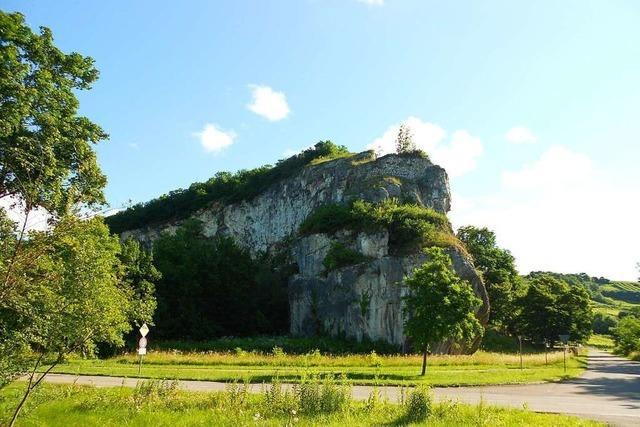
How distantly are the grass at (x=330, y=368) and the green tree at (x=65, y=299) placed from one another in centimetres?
1087

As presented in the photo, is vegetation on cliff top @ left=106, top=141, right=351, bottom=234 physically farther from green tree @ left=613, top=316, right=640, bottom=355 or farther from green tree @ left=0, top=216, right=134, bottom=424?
green tree @ left=0, top=216, right=134, bottom=424

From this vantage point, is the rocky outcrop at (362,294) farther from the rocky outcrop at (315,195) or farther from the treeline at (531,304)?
the treeline at (531,304)

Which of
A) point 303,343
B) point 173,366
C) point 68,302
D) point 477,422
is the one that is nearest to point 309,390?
point 477,422

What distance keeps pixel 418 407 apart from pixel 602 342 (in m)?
123

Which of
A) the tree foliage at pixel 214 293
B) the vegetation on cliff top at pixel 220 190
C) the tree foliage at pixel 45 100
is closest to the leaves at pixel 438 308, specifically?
the tree foliage at pixel 45 100

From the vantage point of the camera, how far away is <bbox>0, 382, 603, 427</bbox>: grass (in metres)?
11.0

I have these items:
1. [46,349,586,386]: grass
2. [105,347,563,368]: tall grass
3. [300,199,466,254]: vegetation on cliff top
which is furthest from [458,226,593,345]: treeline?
[105,347,563,368]: tall grass

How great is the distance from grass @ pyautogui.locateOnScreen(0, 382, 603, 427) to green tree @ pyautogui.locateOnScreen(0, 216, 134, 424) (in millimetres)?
1772

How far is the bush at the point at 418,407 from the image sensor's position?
445 inches

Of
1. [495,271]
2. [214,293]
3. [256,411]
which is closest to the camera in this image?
[256,411]

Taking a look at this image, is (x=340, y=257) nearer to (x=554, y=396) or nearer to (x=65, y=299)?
(x=554, y=396)

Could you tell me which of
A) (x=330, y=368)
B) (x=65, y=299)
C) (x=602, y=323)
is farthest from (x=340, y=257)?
(x=602, y=323)

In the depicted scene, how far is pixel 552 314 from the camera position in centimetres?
6481

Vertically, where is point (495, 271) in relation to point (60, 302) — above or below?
above
